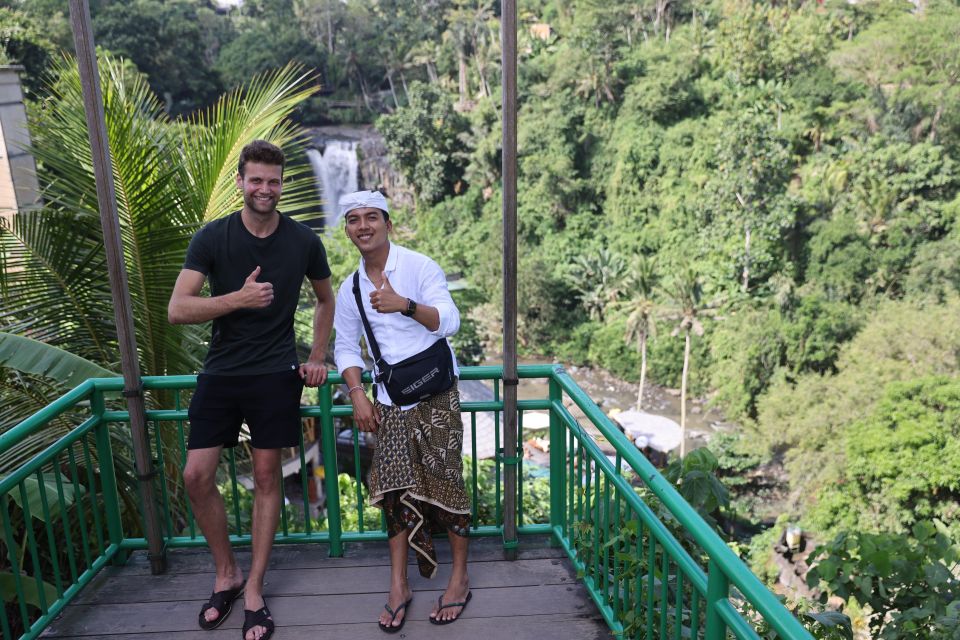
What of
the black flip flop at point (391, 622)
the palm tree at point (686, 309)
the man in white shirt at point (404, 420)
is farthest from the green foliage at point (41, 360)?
the palm tree at point (686, 309)

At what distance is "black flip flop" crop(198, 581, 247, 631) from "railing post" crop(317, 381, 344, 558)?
47cm

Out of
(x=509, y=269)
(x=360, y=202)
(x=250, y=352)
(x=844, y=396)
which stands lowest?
(x=844, y=396)

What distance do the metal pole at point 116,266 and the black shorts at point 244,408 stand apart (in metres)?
0.37

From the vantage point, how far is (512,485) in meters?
3.13

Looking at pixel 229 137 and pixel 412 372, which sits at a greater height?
pixel 229 137

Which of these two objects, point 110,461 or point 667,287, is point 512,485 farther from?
point 667,287

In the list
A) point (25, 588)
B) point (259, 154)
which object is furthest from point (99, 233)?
point (259, 154)

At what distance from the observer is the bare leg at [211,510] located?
2635 millimetres

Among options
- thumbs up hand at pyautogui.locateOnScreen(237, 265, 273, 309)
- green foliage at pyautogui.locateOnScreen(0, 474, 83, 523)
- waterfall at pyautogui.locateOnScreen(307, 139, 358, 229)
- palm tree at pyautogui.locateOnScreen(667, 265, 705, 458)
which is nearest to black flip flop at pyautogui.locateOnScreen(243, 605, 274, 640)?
green foliage at pyautogui.locateOnScreen(0, 474, 83, 523)

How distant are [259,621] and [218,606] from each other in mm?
193

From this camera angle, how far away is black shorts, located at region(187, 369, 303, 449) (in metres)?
2.62

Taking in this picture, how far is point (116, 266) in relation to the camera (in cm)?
271

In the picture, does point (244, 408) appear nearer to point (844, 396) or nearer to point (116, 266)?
point (116, 266)

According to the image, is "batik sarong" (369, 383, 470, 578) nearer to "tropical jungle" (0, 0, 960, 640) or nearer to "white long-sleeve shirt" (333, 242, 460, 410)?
"white long-sleeve shirt" (333, 242, 460, 410)
